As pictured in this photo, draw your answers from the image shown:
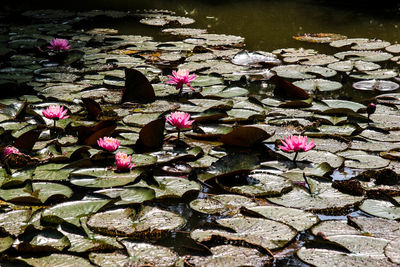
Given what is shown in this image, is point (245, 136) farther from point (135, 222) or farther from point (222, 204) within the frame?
point (135, 222)

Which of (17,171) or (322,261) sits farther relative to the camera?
(17,171)

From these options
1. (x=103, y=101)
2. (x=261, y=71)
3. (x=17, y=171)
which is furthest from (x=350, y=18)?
(x=17, y=171)

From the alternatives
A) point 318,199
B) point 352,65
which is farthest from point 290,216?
point 352,65

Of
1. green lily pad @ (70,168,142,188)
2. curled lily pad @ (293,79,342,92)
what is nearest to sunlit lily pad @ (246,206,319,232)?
green lily pad @ (70,168,142,188)

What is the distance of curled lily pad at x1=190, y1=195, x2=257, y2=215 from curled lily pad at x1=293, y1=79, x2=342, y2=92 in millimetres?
1726

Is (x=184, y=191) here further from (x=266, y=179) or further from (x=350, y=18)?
(x=350, y=18)

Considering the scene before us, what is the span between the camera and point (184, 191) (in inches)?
84.1

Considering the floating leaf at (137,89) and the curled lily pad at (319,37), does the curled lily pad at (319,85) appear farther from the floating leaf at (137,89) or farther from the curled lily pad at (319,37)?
the curled lily pad at (319,37)

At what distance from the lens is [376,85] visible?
12.1ft

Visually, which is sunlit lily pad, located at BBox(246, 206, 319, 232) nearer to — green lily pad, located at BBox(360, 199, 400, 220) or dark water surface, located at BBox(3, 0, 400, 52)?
green lily pad, located at BBox(360, 199, 400, 220)

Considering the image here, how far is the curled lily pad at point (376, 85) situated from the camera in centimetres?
362

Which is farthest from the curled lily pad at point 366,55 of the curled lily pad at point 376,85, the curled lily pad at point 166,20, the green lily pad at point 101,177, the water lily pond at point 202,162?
the green lily pad at point 101,177

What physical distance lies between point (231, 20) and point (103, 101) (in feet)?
11.7

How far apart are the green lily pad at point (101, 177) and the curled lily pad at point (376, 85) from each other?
A: 82.2 inches
